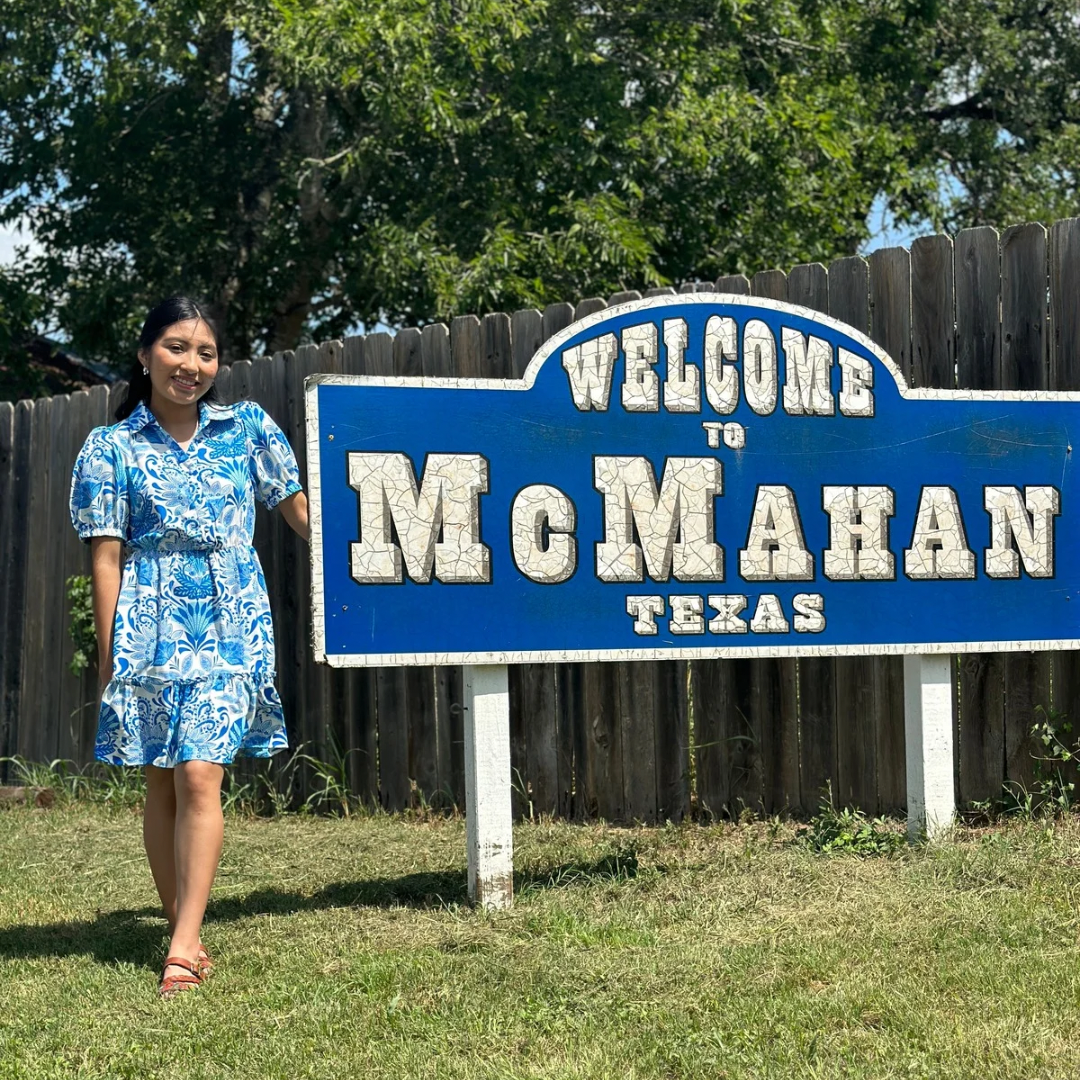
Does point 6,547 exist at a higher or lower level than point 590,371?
lower

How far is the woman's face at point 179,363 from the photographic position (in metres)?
4.21

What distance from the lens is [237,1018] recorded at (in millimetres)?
3568

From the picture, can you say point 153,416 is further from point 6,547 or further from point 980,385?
point 6,547

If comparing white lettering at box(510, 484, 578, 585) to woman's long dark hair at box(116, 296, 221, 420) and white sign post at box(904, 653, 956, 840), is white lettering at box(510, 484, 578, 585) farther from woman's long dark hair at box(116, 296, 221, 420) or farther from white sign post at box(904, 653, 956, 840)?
white sign post at box(904, 653, 956, 840)

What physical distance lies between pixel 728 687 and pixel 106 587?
2.61 m

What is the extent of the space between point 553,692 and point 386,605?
5.70 feet

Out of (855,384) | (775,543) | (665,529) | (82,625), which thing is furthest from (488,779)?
(82,625)

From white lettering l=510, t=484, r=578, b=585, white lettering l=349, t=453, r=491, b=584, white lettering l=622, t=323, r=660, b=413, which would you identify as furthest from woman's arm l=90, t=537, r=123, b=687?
white lettering l=622, t=323, r=660, b=413

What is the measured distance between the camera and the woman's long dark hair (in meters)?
4.25

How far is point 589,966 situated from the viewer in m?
3.81

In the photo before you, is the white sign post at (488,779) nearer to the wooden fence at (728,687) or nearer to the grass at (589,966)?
the grass at (589,966)

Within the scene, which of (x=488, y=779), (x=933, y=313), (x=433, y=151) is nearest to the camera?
(x=488, y=779)

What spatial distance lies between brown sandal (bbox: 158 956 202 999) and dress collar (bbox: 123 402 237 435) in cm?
147

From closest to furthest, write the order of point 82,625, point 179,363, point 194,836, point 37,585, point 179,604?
point 194,836
point 179,604
point 179,363
point 82,625
point 37,585
